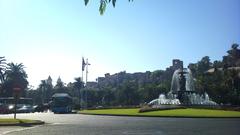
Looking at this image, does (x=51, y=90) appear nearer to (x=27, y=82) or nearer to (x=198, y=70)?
(x=27, y=82)

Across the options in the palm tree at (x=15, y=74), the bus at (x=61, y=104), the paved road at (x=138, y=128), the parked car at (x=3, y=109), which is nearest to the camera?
the paved road at (x=138, y=128)

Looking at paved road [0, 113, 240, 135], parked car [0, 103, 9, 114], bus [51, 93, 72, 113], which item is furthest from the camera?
parked car [0, 103, 9, 114]

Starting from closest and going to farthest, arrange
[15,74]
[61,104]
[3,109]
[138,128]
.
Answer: [138,128], [61,104], [3,109], [15,74]

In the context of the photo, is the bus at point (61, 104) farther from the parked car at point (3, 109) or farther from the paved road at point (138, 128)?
the paved road at point (138, 128)

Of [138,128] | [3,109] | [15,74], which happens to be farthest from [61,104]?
[15,74]

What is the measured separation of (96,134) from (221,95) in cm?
8357

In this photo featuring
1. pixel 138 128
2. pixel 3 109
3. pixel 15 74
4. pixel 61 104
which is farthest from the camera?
pixel 15 74

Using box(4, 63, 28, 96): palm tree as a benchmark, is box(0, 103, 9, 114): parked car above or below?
below

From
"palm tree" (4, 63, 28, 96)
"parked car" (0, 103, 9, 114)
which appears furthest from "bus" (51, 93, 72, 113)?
"palm tree" (4, 63, 28, 96)

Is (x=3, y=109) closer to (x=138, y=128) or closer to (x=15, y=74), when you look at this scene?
(x=138, y=128)

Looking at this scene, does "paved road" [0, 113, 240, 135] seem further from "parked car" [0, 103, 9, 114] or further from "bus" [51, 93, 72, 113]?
"parked car" [0, 103, 9, 114]

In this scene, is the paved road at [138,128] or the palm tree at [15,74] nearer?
the paved road at [138,128]

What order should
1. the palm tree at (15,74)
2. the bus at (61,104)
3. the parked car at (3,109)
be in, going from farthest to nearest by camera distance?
the palm tree at (15,74) < the parked car at (3,109) < the bus at (61,104)

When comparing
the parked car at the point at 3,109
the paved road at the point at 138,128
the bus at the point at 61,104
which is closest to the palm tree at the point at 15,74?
the parked car at the point at 3,109
